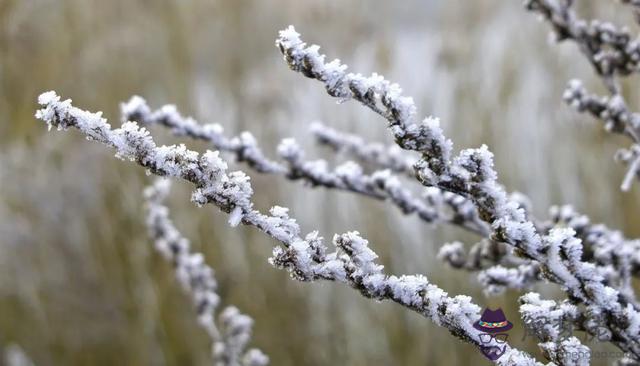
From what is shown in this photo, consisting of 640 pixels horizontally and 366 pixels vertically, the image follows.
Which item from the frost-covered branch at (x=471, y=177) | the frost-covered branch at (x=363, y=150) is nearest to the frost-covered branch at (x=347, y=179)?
the frost-covered branch at (x=363, y=150)

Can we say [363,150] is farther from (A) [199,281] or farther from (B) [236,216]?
(B) [236,216]

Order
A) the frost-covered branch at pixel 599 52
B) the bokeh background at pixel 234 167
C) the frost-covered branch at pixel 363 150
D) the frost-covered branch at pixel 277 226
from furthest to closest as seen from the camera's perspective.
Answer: the bokeh background at pixel 234 167, the frost-covered branch at pixel 363 150, the frost-covered branch at pixel 599 52, the frost-covered branch at pixel 277 226

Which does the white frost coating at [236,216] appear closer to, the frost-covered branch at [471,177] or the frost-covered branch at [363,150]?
the frost-covered branch at [471,177]

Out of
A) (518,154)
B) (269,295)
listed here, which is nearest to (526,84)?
(518,154)

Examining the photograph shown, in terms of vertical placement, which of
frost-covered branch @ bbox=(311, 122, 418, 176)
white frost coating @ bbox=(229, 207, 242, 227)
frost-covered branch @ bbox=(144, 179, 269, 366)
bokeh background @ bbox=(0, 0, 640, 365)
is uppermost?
bokeh background @ bbox=(0, 0, 640, 365)

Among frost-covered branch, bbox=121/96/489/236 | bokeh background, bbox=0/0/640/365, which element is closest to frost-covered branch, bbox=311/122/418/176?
frost-covered branch, bbox=121/96/489/236

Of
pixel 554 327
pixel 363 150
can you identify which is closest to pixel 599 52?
pixel 363 150

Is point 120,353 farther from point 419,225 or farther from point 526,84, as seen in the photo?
point 526,84


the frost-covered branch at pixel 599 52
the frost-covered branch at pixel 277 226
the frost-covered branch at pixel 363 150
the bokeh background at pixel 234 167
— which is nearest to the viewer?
the frost-covered branch at pixel 277 226

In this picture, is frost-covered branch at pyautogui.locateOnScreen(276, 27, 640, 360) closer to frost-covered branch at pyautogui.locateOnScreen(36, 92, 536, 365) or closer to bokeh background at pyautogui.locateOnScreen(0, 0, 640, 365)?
frost-covered branch at pyautogui.locateOnScreen(36, 92, 536, 365)
